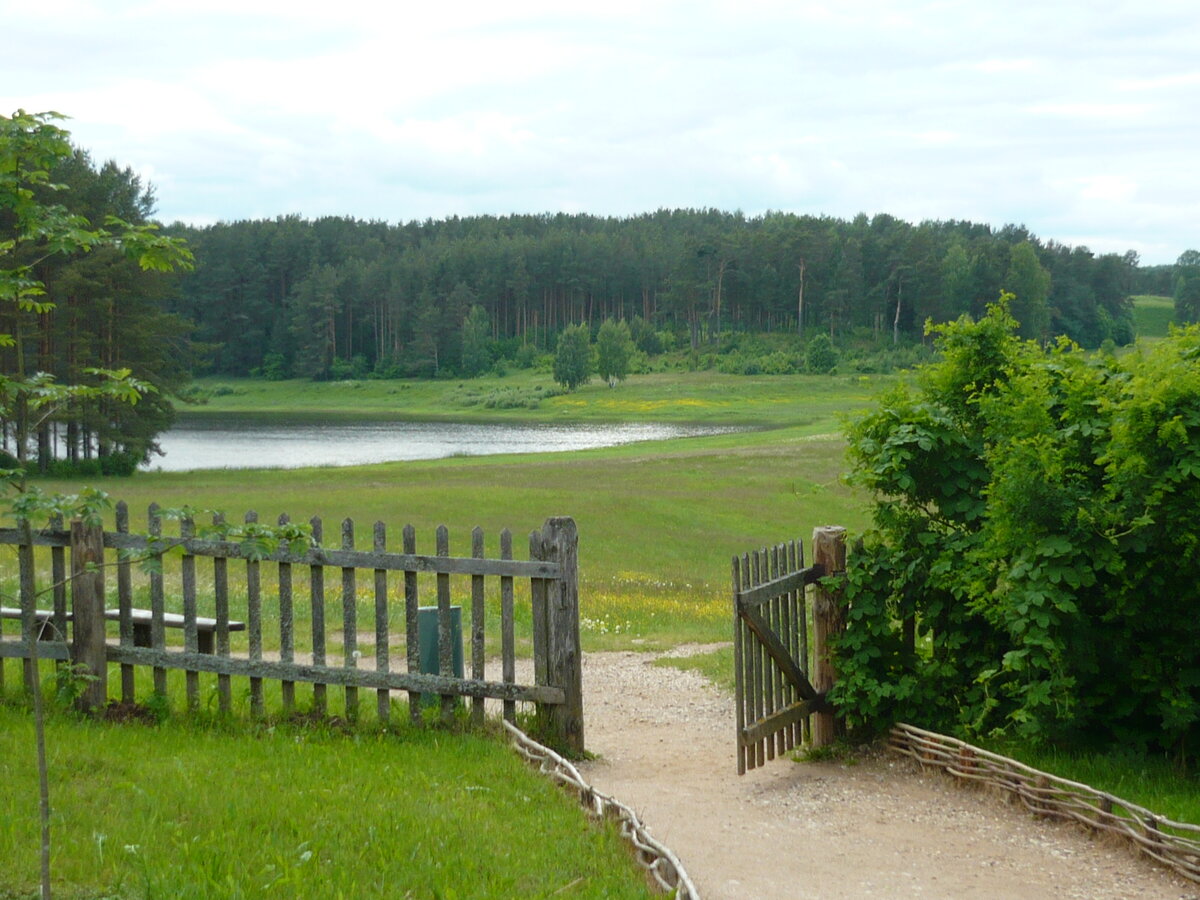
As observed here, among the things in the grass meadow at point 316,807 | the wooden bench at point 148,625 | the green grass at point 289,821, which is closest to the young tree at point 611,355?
the grass meadow at point 316,807

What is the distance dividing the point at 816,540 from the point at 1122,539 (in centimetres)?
255

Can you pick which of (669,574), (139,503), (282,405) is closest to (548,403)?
(282,405)

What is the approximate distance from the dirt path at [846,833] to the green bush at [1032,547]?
861 mm

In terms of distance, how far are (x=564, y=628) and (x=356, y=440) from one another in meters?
72.7

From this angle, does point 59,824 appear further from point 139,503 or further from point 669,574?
point 139,503

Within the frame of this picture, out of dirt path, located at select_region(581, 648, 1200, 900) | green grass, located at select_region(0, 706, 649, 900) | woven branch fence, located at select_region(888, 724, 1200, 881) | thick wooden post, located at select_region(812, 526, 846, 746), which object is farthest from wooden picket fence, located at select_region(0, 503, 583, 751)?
woven branch fence, located at select_region(888, 724, 1200, 881)

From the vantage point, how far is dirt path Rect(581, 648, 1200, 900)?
253 inches

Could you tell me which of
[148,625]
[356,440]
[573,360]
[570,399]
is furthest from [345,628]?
[573,360]

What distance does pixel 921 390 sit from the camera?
10094mm

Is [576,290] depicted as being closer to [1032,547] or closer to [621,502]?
[621,502]

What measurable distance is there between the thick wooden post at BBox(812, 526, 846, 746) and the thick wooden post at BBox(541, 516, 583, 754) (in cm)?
207

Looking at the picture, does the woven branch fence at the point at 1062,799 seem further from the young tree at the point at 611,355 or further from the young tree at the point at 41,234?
the young tree at the point at 611,355

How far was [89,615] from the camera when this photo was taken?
8.95 m

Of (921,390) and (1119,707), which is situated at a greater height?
(921,390)
